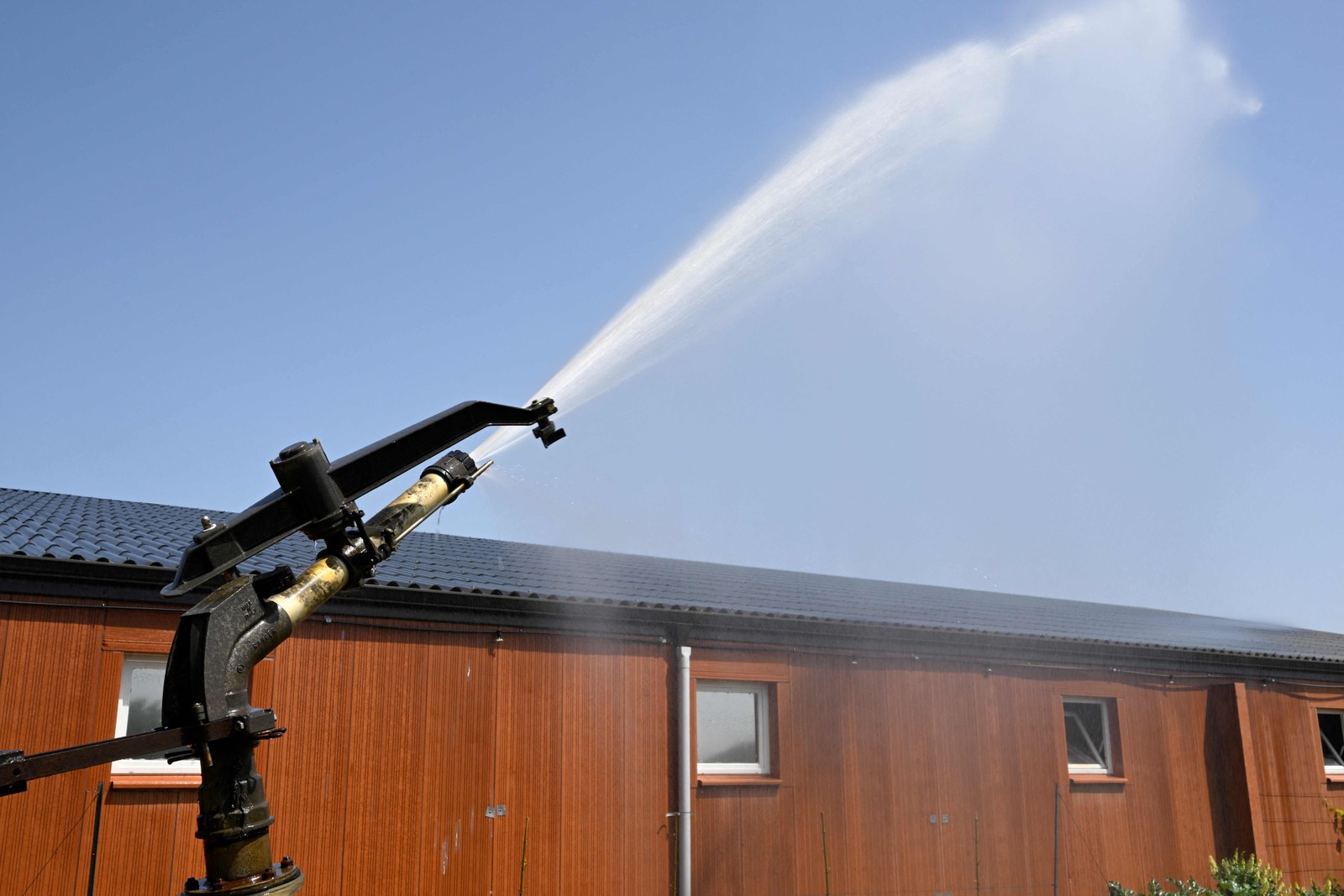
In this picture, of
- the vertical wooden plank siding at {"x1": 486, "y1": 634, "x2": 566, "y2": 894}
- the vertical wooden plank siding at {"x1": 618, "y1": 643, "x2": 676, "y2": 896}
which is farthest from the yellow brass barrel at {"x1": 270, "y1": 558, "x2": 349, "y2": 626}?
the vertical wooden plank siding at {"x1": 618, "y1": 643, "x2": 676, "y2": 896}

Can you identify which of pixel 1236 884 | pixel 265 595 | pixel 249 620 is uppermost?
pixel 265 595

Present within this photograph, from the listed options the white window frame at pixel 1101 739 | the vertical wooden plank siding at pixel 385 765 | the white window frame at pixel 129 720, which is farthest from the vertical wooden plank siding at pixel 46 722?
the white window frame at pixel 1101 739

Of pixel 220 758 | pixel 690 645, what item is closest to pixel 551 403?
pixel 220 758

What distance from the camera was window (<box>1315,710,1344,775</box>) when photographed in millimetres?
17250

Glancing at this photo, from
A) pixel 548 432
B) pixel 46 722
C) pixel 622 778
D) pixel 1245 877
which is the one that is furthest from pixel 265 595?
pixel 1245 877

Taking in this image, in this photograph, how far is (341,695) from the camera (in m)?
10.4

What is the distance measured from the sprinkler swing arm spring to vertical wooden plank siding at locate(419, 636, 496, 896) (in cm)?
726

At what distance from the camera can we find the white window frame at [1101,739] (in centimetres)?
1483

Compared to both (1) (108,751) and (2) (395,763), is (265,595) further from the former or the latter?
(2) (395,763)

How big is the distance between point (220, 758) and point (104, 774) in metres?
7.21

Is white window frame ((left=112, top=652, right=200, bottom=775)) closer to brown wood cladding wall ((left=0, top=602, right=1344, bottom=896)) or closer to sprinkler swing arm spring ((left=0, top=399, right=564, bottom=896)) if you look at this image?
brown wood cladding wall ((left=0, top=602, right=1344, bottom=896))

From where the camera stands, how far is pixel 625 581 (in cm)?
1343

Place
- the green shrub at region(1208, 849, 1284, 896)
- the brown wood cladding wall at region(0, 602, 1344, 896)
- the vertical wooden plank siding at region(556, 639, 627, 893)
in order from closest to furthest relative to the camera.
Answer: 1. the brown wood cladding wall at region(0, 602, 1344, 896)
2. the vertical wooden plank siding at region(556, 639, 627, 893)
3. the green shrub at region(1208, 849, 1284, 896)

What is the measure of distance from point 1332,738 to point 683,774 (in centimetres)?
1242
